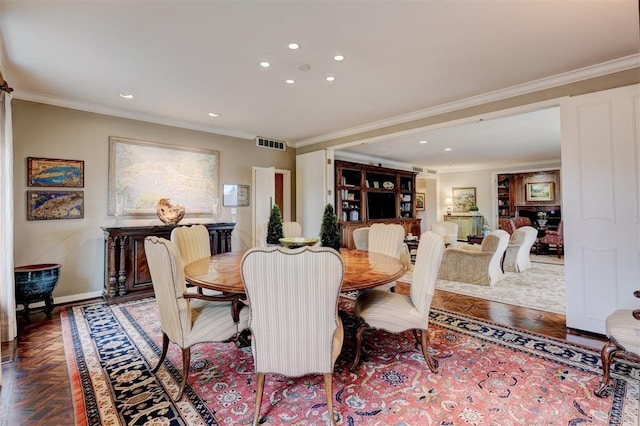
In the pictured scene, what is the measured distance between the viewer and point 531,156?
797cm

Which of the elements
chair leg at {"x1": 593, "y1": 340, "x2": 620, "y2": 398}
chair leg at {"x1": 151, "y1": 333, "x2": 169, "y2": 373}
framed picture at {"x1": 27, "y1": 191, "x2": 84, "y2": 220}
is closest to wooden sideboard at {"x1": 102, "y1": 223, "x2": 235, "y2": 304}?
framed picture at {"x1": 27, "y1": 191, "x2": 84, "y2": 220}

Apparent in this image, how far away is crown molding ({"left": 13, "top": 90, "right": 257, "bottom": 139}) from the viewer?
3.69m

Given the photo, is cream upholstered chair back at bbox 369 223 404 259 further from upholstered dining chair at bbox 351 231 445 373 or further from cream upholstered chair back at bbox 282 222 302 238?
cream upholstered chair back at bbox 282 222 302 238

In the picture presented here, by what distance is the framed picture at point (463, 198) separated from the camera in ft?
33.6

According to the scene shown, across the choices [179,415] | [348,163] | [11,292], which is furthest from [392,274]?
[348,163]

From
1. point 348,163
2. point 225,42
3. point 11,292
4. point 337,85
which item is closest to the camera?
point 225,42

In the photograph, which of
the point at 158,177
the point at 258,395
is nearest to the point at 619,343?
the point at 258,395

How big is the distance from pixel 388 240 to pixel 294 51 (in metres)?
2.23

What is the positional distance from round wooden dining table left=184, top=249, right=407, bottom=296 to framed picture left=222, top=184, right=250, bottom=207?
2.60 metres

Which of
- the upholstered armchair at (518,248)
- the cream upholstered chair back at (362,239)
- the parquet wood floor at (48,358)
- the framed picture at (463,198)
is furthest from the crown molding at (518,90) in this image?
the framed picture at (463,198)

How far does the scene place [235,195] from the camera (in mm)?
5570

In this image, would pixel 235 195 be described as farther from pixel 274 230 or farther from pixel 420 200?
pixel 420 200

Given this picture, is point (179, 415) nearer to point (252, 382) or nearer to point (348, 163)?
point (252, 382)

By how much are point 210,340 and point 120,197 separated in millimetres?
3343
